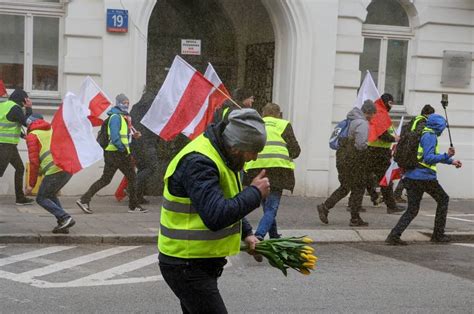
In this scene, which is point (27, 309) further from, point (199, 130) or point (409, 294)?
point (199, 130)

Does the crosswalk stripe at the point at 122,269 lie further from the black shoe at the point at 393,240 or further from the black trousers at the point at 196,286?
the black trousers at the point at 196,286

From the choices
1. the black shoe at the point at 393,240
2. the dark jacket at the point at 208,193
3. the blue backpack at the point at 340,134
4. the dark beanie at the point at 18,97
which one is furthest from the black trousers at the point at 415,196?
the dark jacket at the point at 208,193

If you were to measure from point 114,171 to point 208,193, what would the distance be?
7820 millimetres

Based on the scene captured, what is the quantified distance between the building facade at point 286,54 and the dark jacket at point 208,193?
902cm

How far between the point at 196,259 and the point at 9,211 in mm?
7725

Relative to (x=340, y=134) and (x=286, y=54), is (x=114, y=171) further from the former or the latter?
(x=286, y=54)

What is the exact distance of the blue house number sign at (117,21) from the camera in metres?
12.4

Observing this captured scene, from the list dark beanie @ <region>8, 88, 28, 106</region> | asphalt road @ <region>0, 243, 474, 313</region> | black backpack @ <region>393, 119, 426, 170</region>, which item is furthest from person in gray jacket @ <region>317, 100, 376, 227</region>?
dark beanie @ <region>8, 88, 28, 106</region>

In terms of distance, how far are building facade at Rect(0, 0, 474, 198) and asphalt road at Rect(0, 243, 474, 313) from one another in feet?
15.0

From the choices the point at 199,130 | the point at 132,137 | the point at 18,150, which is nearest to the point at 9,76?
the point at 18,150

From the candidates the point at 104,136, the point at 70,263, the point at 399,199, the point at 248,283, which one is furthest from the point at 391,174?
the point at 70,263

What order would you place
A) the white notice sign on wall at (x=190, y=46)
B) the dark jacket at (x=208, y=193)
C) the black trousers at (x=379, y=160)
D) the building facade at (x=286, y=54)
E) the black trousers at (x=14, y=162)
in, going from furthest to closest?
the white notice sign on wall at (x=190, y=46) < the building facade at (x=286, y=54) < the black trousers at (x=379, y=160) < the black trousers at (x=14, y=162) < the dark jacket at (x=208, y=193)

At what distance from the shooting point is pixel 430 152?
30.6 ft

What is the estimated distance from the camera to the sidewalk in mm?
9180
